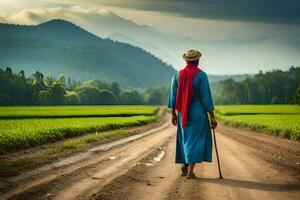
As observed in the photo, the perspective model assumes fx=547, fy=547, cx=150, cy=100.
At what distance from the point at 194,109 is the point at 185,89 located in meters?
0.45

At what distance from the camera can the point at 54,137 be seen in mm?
23141

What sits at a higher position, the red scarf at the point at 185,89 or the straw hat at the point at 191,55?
the straw hat at the point at 191,55

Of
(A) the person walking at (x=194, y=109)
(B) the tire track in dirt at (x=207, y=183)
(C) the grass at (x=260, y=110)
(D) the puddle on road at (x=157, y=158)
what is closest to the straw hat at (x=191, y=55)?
(A) the person walking at (x=194, y=109)

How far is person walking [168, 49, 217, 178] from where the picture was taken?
1098 centimetres

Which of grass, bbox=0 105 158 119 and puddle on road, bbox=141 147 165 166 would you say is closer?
puddle on road, bbox=141 147 165 166

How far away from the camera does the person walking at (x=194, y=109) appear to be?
1098 centimetres

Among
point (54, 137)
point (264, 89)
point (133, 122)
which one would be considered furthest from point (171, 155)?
point (264, 89)

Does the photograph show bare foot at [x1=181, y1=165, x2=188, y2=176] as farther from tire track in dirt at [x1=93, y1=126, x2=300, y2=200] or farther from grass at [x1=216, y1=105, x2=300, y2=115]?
grass at [x1=216, y1=105, x2=300, y2=115]

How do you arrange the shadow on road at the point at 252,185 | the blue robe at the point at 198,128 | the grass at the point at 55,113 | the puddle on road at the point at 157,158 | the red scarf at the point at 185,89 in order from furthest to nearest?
the grass at the point at 55,113 < the puddle on road at the point at 157,158 < the red scarf at the point at 185,89 < the blue robe at the point at 198,128 < the shadow on road at the point at 252,185

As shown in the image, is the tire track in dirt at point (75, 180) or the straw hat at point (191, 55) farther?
the straw hat at point (191, 55)

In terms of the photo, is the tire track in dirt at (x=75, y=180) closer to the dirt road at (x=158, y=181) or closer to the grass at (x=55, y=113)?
the dirt road at (x=158, y=181)

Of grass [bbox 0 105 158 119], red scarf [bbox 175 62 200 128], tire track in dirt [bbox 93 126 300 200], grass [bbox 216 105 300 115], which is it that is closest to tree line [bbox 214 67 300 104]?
grass [bbox 216 105 300 115]

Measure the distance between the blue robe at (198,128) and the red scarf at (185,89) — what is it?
0.09 metres

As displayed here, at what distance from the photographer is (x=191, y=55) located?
11047 millimetres
